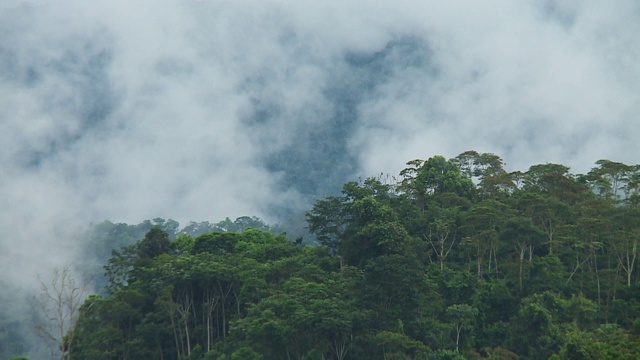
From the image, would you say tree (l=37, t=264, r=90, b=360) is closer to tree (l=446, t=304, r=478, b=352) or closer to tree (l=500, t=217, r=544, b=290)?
tree (l=446, t=304, r=478, b=352)

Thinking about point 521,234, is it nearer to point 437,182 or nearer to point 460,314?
point 460,314

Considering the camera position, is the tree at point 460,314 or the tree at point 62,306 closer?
the tree at point 62,306

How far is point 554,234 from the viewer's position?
35.0 metres

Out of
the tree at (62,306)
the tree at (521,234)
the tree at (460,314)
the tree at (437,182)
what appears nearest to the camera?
the tree at (62,306)

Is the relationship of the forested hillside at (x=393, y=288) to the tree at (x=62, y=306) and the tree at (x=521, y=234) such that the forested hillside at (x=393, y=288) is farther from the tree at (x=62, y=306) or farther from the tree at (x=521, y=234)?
the tree at (x=62, y=306)

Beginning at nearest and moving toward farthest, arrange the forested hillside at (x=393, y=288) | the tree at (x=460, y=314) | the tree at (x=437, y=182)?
the forested hillside at (x=393, y=288)
the tree at (x=460, y=314)
the tree at (x=437, y=182)

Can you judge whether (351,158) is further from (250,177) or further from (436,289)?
(436,289)

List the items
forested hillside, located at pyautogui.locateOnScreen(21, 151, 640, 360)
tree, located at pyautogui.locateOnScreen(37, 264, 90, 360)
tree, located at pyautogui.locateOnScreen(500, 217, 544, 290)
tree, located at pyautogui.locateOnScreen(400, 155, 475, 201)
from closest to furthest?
tree, located at pyautogui.locateOnScreen(37, 264, 90, 360) < forested hillside, located at pyautogui.locateOnScreen(21, 151, 640, 360) < tree, located at pyautogui.locateOnScreen(500, 217, 544, 290) < tree, located at pyautogui.locateOnScreen(400, 155, 475, 201)

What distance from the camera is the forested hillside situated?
90.4 feet

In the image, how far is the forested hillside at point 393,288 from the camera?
2756 cm

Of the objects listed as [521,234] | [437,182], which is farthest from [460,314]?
[437,182]

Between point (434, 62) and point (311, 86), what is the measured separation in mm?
31480

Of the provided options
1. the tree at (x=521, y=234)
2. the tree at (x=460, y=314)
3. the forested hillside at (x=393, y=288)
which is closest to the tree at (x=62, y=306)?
the forested hillside at (x=393, y=288)

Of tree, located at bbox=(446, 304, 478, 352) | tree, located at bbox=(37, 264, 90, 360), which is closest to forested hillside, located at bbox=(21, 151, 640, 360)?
tree, located at bbox=(446, 304, 478, 352)
